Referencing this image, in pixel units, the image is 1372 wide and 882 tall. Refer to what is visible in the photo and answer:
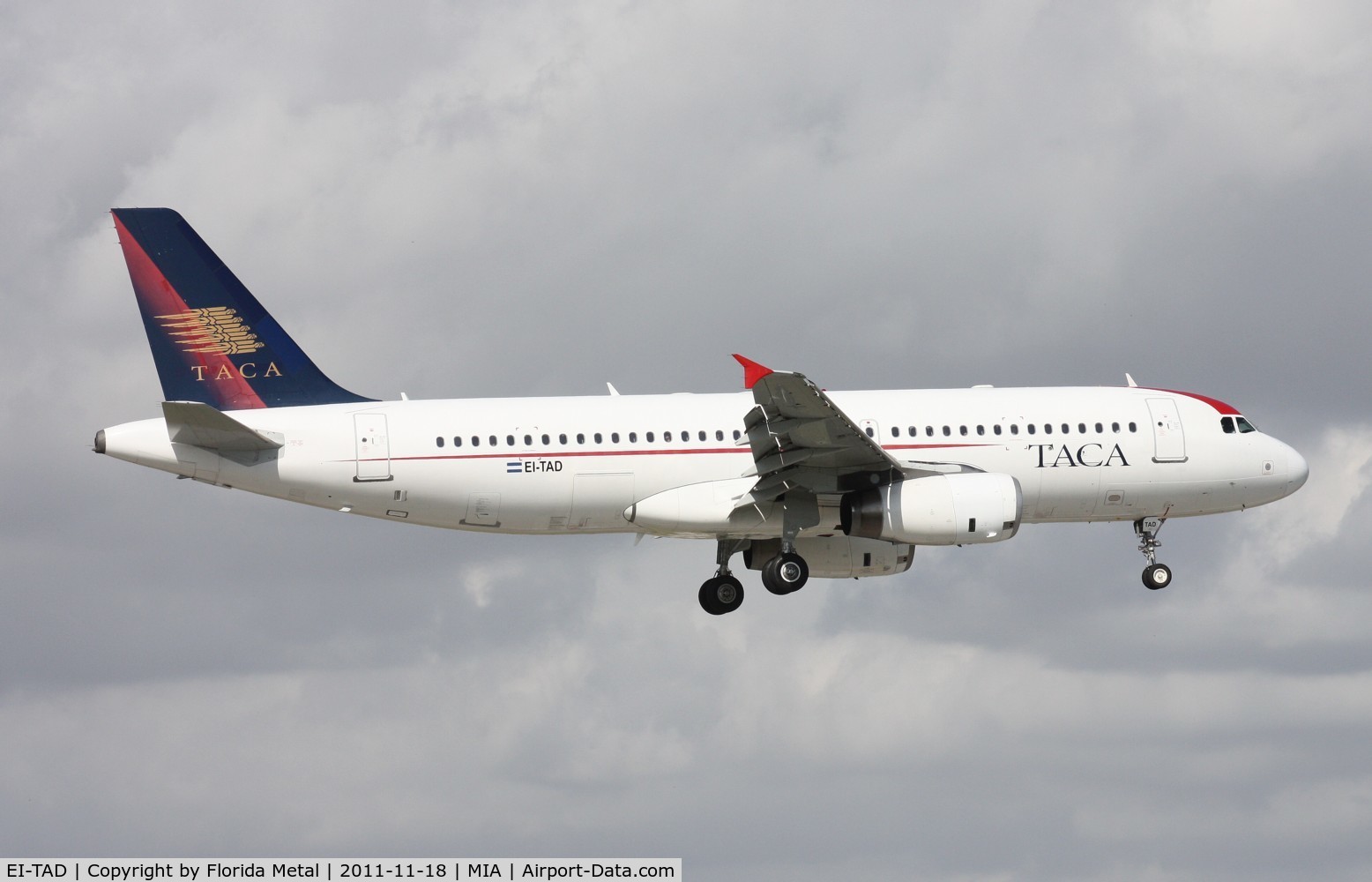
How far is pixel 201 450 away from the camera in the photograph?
47062 millimetres

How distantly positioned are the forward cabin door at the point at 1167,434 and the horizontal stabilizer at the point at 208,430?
25181 mm

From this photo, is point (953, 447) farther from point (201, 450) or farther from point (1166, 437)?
point (201, 450)

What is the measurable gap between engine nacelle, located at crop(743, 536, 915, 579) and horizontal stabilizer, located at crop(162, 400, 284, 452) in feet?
50.5

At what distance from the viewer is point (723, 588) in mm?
53406

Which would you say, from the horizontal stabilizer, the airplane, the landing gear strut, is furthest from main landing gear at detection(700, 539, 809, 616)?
the horizontal stabilizer

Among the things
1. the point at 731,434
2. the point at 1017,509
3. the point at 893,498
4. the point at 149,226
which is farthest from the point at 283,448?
the point at 1017,509

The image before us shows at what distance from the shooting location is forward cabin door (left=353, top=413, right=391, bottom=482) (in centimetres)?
4762

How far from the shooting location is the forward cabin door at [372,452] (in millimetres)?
47625

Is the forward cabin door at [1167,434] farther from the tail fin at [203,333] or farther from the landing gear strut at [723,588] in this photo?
the tail fin at [203,333]

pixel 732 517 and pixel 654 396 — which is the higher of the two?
pixel 654 396

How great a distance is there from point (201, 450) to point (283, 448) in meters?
2.12

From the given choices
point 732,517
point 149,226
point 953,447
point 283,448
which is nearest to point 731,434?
point 732,517

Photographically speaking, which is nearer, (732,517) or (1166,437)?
(732,517)

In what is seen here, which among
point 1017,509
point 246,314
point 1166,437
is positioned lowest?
point 1017,509
